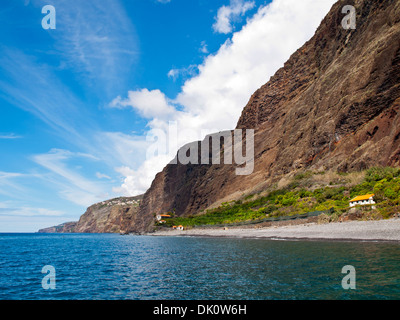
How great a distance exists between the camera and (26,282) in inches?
749

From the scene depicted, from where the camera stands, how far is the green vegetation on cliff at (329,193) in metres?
38.9

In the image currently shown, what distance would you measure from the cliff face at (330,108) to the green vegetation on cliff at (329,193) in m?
3.95

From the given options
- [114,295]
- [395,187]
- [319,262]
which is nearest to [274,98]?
[395,187]

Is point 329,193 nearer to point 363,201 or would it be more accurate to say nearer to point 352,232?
point 363,201

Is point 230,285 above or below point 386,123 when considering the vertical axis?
below

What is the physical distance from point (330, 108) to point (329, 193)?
33259 millimetres

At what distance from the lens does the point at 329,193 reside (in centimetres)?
5466
